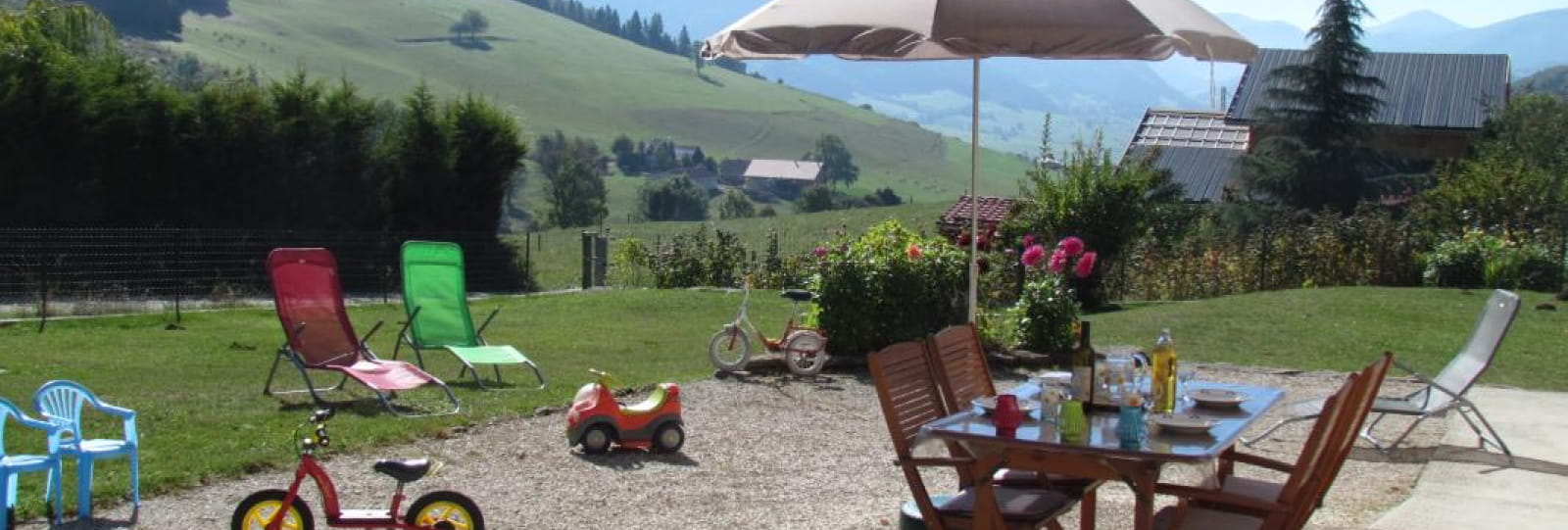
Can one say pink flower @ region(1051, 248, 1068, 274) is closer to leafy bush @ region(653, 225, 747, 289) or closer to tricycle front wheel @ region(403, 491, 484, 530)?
tricycle front wheel @ region(403, 491, 484, 530)

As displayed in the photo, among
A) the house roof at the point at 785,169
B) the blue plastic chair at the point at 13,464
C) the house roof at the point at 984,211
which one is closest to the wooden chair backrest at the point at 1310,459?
the blue plastic chair at the point at 13,464

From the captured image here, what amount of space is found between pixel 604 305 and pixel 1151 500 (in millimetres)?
13699

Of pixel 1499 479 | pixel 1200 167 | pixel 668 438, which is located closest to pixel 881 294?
pixel 668 438

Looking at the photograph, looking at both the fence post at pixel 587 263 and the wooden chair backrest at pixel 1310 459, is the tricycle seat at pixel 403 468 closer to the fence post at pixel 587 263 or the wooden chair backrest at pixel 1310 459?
the wooden chair backrest at pixel 1310 459

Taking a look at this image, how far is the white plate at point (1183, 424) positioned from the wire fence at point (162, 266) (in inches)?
512

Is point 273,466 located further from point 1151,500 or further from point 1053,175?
point 1053,175

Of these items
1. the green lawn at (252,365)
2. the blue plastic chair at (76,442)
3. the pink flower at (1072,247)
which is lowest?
the green lawn at (252,365)

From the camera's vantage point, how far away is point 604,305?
1766 cm

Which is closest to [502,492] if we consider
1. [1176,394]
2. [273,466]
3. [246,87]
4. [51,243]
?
[273,466]

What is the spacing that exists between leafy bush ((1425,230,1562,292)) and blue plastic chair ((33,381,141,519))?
16904mm

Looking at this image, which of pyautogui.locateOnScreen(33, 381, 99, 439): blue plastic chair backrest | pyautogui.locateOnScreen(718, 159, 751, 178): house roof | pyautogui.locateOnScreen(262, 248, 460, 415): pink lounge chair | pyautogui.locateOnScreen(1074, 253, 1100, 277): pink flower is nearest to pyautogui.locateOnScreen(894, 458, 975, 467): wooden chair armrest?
pyautogui.locateOnScreen(33, 381, 99, 439): blue plastic chair backrest

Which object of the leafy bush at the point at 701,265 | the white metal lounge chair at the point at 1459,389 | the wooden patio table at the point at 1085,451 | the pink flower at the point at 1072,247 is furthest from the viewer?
the leafy bush at the point at 701,265

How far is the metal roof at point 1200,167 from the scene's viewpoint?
116 feet

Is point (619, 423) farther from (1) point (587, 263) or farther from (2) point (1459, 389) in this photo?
(1) point (587, 263)
